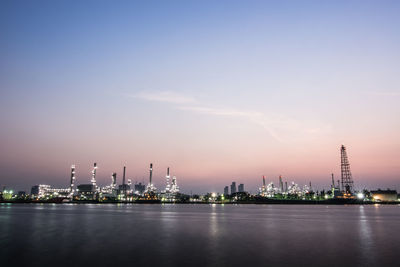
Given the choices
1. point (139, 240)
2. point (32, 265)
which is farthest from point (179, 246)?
point (32, 265)

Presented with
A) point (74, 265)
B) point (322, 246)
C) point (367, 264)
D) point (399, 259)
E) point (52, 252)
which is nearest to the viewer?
point (74, 265)

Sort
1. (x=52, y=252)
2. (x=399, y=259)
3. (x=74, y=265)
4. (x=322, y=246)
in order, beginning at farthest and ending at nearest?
(x=322, y=246) < (x=52, y=252) < (x=399, y=259) < (x=74, y=265)

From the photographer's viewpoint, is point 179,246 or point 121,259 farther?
point 179,246

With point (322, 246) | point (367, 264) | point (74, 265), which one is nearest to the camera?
point (74, 265)

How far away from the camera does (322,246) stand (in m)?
28.7

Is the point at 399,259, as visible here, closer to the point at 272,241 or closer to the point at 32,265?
the point at 272,241

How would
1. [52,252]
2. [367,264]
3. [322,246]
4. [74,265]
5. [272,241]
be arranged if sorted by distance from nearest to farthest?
[74,265] → [367,264] → [52,252] → [322,246] → [272,241]

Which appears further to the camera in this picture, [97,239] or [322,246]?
[97,239]

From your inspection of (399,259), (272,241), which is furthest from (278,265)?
(272,241)

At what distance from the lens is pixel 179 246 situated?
28.9 metres

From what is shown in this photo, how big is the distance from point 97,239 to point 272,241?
18.8 meters

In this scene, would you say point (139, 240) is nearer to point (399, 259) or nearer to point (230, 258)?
point (230, 258)

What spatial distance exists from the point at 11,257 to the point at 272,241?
78.1 feet

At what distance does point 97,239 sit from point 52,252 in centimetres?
845
